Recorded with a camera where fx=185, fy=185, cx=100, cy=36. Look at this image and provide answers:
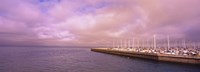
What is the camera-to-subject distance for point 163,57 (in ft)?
208

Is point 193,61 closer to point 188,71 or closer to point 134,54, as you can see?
point 188,71

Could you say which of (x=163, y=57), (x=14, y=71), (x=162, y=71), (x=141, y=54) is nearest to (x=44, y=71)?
(x=14, y=71)

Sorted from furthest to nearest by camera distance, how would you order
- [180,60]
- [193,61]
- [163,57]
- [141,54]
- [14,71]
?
[141,54]
[163,57]
[180,60]
[193,61]
[14,71]

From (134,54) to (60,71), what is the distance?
50244 mm

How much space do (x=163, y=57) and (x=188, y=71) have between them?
19606 mm

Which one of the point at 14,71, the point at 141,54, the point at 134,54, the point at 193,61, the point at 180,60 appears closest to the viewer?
the point at 14,71

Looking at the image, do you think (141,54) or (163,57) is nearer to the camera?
(163,57)

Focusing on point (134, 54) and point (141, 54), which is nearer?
point (141, 54)

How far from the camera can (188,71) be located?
43.8 m

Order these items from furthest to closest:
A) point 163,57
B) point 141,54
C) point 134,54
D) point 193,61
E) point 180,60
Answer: point 134,54 → point 141,54 → point 163,57 → point 180,60 → point 193,61

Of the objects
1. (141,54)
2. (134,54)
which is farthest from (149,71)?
(134,54)

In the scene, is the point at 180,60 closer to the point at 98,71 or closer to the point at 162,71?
the point at 162,71

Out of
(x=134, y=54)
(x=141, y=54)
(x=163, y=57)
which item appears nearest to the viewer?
(x=163, y=57)

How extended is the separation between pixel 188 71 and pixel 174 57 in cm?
1702
